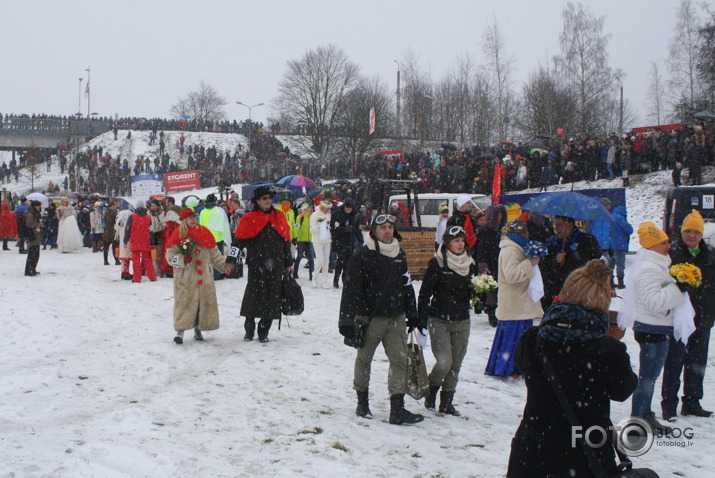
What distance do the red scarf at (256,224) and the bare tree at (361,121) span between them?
1528 inches

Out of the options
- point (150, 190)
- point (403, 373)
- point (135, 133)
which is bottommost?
point (403, 373)

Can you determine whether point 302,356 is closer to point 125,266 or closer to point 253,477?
point 253,477

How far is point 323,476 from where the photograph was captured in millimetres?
4520

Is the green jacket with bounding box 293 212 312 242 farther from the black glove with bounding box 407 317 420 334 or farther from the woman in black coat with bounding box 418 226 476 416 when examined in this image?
the black glove with bounding box 407 317 420 334

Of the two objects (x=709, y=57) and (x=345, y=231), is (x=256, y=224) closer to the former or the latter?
(x=345, y=231)

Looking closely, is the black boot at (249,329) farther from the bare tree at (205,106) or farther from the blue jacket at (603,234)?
the bare tree at (205,106)

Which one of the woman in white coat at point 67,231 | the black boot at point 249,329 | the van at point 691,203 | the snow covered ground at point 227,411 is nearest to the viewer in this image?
the snow covered ground at point 227,411

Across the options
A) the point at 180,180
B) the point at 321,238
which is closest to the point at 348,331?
the point at 321,238

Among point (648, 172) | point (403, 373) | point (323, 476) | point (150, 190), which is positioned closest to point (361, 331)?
point (403, 373)

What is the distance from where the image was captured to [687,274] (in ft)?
17.2

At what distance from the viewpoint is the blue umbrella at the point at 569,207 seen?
6723 millimetres

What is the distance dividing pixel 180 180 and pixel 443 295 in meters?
38.5

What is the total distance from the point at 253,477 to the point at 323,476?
1.55 ft

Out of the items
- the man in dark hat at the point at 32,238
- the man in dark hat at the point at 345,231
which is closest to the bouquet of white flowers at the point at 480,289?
the man in dark hat at the point at 345,231
